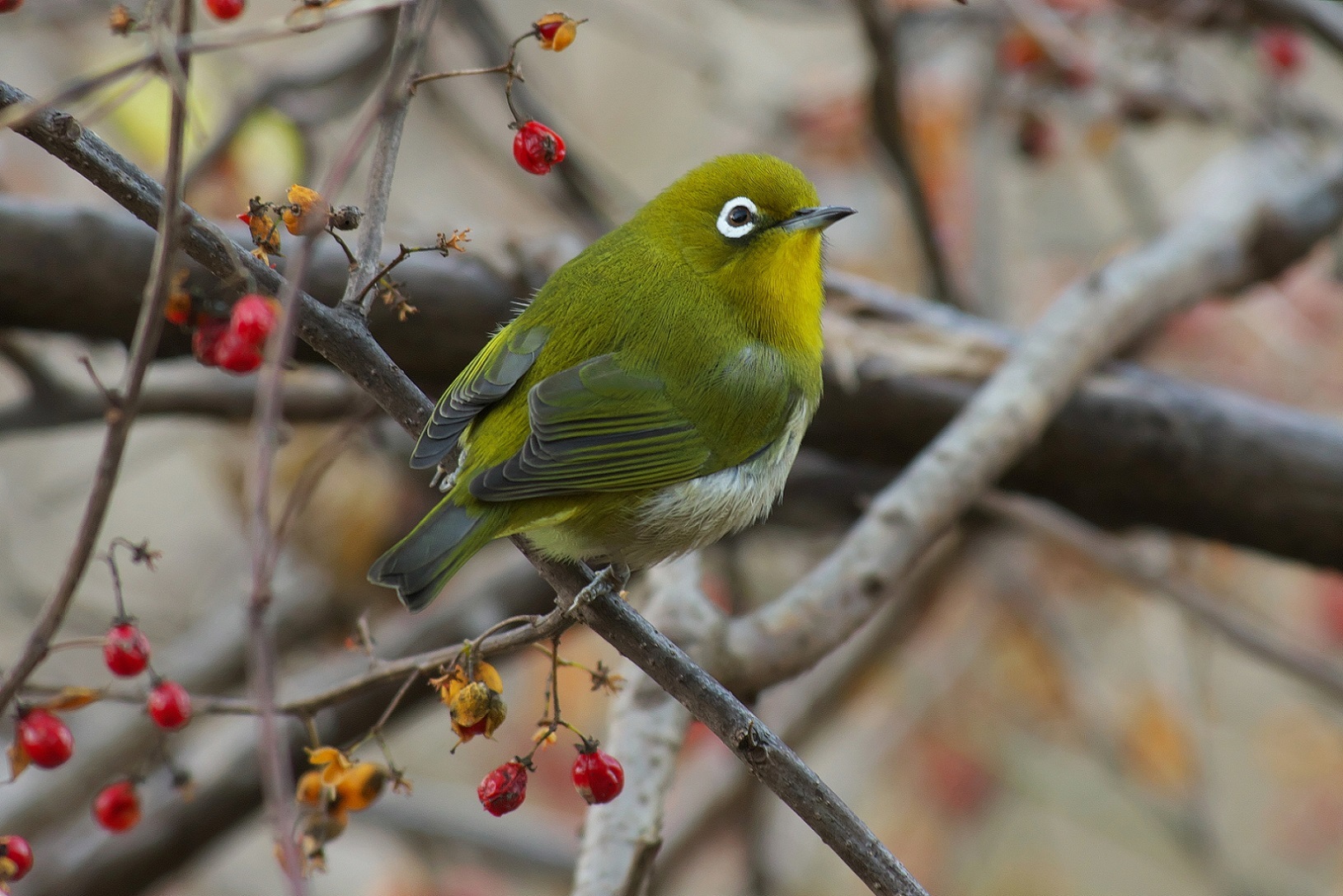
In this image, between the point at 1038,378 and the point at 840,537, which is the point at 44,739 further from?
the point at 840,537

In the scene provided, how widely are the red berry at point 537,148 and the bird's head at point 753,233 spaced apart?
0.87m

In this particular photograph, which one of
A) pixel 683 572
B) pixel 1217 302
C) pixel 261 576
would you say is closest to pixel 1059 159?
pixel 1217 302

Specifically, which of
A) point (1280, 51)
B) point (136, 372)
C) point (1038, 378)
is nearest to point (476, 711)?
point (136, 372)

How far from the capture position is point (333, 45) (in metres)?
5.49

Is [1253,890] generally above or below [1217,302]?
below

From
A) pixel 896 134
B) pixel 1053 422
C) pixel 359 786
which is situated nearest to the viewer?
pixel 359 786

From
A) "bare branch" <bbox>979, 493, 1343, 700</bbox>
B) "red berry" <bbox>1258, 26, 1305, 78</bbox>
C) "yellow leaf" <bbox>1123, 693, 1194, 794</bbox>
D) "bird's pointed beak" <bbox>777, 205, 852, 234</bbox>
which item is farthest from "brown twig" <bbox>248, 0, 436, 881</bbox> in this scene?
"yellow leaf" <bbox>1123, 693, 1194, 794</bbox>

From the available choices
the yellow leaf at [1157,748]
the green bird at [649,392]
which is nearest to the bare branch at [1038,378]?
the green bird at [649,392]

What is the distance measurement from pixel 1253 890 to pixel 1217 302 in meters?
2.50

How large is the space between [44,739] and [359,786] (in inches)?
19.2

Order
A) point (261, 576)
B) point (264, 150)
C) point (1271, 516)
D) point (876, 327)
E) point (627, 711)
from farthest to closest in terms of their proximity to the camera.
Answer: point (264, 150) < point (876, 327) < point (1271, 516) < point (627, 711) < point (261, 576)

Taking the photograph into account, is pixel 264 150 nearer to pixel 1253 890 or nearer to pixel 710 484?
pixel 710 484

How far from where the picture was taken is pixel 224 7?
1779mm

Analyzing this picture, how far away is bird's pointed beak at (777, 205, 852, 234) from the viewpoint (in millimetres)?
2480
